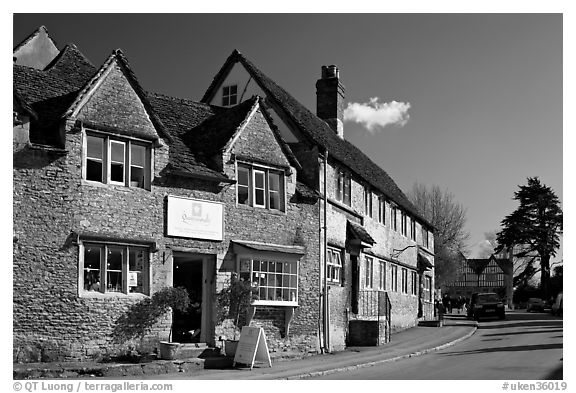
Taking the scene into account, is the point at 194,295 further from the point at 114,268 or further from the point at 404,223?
the point at 404,223

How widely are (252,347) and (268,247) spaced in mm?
3922

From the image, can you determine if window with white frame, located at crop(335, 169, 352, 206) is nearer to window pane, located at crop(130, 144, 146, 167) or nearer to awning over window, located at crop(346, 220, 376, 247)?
awning over window, located at crop(346, 220, 376, 247)

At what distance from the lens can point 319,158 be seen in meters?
26.0

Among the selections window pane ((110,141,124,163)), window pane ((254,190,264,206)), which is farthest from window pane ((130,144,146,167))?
window pane ((254,190,264,206))

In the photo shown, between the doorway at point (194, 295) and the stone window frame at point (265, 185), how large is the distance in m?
2.20

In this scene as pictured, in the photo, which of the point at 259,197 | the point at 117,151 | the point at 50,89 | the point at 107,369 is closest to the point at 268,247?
the point at 259,197

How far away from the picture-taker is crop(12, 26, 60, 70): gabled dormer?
81.5 feet

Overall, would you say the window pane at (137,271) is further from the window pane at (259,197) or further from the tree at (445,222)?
the tree at (445,222)

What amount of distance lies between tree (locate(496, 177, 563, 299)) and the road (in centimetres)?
3929

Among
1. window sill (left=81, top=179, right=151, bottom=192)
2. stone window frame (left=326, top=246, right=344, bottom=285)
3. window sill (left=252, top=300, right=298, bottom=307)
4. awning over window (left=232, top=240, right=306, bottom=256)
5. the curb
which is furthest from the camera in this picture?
stone window frame (left=326, top=246, right=344, bottom=285)

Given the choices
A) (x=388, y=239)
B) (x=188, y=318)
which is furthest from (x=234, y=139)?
(x=388, y=239)

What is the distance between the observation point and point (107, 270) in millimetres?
19203

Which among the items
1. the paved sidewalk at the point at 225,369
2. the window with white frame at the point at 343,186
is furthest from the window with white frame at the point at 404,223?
the paved sidewalk at the point at 225,369

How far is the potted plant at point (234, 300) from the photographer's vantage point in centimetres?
2141
